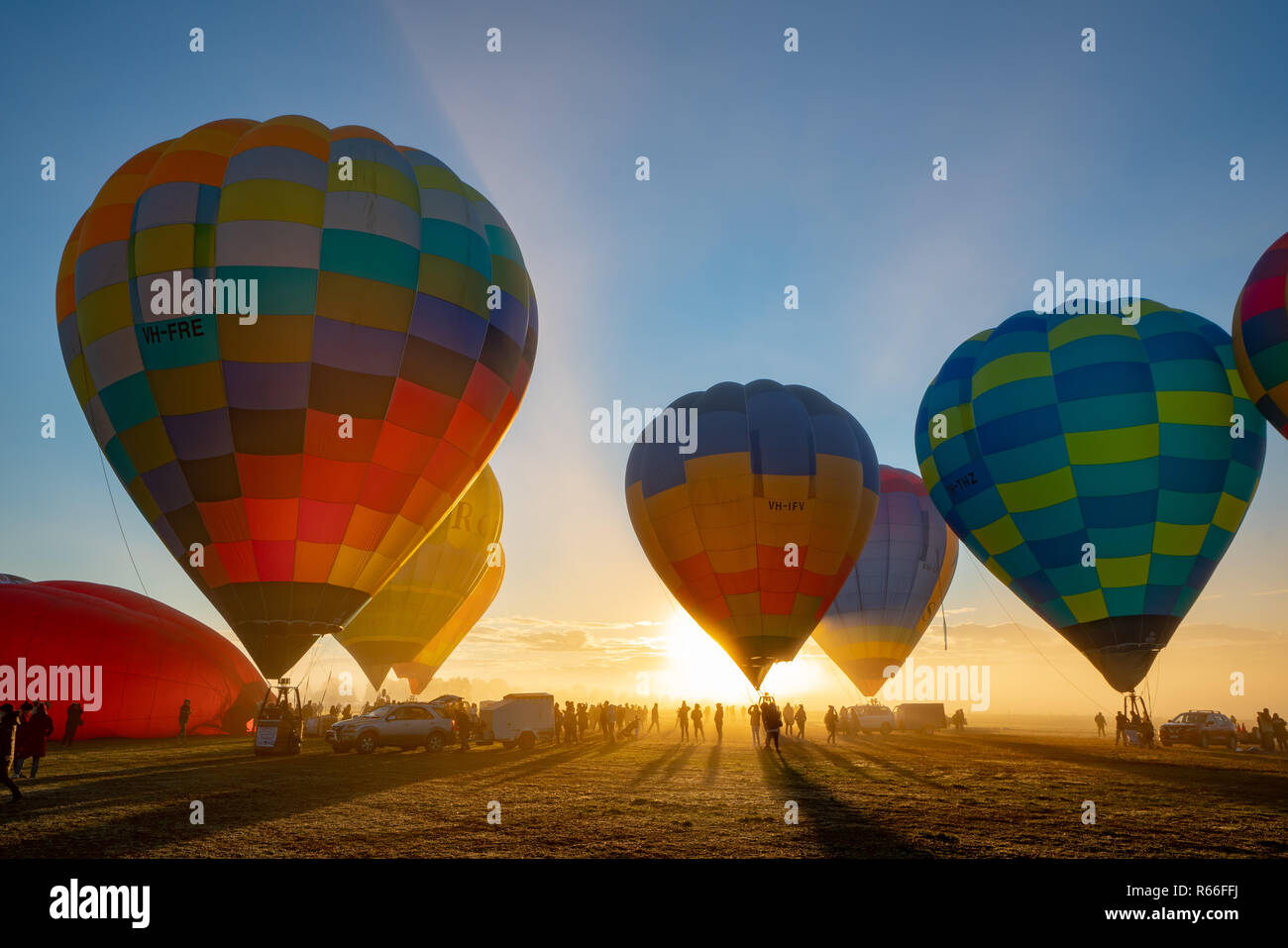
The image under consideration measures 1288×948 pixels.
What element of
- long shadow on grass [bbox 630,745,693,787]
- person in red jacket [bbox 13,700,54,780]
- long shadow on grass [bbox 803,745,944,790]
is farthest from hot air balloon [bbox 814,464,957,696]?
person in red jacket [bbox 13,700,54,780]

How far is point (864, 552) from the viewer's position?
3988cm

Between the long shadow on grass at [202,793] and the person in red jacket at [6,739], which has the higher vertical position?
the person in red jacket at [6,739]

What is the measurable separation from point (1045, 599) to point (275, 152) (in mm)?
26474

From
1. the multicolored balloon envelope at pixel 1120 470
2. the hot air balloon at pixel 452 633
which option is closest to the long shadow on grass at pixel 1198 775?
the multicolored balloon envelope at pixel 1120 470

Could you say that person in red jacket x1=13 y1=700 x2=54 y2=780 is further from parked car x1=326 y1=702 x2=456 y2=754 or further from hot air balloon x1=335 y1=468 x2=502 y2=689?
hot air balloon x1=335 y1=468 x2=502 y2=689

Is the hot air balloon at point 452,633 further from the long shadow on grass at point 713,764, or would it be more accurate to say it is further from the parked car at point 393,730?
the long shadow on grass at point 713,764

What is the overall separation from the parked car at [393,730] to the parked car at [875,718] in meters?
23.6

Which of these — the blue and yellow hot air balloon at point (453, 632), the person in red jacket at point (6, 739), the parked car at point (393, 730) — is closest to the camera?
the person in red jacket at point (6, 739)

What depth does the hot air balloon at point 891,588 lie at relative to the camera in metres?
39.7

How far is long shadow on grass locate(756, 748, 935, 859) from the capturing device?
8.89 m

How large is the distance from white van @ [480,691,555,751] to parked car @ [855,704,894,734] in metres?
19.0

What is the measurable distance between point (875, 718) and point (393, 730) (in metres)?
26.3

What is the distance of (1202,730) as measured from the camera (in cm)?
3027

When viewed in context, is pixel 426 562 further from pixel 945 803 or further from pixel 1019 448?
pixel 945 803
